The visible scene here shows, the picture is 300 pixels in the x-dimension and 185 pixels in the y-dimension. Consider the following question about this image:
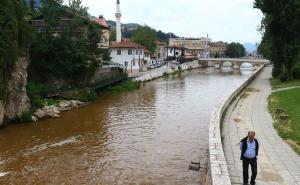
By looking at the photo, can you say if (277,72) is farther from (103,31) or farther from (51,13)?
(51,13)

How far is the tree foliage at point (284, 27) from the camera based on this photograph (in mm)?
46281

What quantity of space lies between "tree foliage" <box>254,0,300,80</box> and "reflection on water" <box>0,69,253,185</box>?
1717 cm

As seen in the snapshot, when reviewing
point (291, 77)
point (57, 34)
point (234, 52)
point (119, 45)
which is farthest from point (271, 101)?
point (234, 52)

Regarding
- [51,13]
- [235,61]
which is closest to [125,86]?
[51,13]

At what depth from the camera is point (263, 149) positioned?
17.8 m

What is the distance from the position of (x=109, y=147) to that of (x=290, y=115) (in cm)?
1169

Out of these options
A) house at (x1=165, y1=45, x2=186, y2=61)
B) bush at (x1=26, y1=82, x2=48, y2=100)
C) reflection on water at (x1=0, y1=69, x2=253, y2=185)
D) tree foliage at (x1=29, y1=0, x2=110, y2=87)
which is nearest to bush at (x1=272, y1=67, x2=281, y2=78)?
reflection on water at (x1=0, y1=69, x2=253, y2=185)

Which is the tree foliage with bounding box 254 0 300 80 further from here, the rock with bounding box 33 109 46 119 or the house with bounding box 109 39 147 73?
the house with bounding box 109 39 147 73

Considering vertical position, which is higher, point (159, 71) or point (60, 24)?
point (60, 24)

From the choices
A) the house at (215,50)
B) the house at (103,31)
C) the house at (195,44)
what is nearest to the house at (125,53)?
the house at (103,31)

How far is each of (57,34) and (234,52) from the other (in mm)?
147005

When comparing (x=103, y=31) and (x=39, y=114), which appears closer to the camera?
(x=39, y=114)

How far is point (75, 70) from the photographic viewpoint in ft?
142

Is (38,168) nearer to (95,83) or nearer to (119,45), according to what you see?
(95,83)
